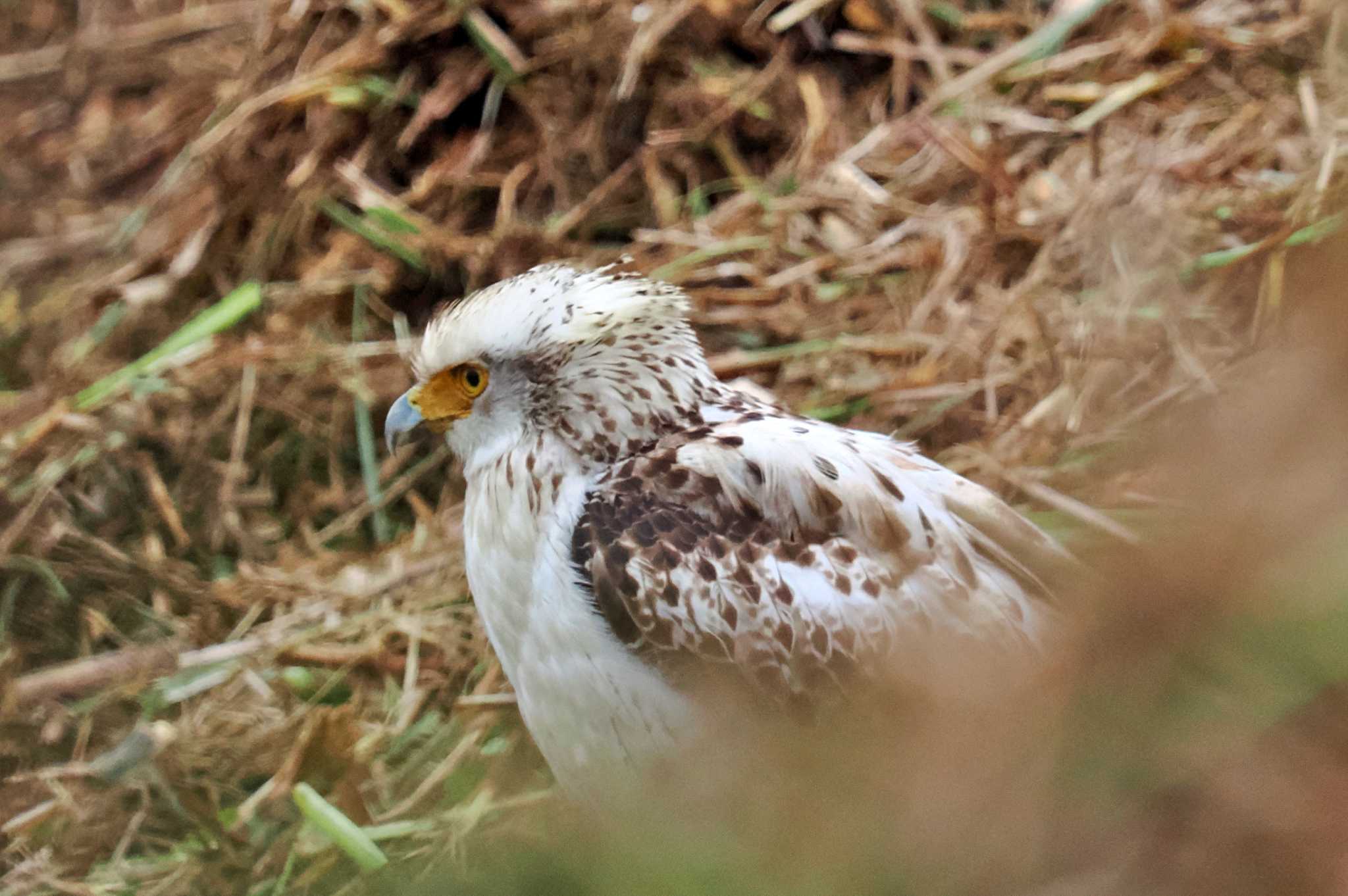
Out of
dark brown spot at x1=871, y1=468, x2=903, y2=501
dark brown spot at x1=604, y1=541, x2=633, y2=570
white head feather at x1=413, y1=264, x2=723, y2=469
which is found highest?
white head feather at x1=413, y1=264, x2=723, y2=469

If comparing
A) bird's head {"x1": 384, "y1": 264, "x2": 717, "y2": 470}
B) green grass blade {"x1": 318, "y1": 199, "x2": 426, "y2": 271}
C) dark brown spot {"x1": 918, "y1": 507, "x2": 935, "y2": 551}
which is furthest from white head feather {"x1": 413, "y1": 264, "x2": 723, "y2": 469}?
green grass blade {"x1": 318, "y1": 199, "x2": 426, "y2": 271}

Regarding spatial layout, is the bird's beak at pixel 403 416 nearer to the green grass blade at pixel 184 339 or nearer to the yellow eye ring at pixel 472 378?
the yellow eye ring at pixel 472 378

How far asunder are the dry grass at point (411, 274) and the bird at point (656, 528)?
0.22 metres

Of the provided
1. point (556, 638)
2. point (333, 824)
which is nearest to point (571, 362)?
point (556, 638)

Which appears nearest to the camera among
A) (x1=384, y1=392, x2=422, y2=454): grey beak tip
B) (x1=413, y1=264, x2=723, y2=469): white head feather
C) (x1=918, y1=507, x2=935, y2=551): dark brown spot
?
(x1=918, y1=507, x2=935, y2=551): dark brown spot

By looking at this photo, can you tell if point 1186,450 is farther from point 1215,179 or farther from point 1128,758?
point 1215,179

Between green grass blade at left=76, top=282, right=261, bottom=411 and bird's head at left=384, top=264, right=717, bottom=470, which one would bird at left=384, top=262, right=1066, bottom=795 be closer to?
bird's head at left=384, top=264, right=717, bottom=470

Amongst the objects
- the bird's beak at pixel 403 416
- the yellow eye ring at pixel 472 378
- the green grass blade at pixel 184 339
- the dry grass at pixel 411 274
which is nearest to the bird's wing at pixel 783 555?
the dry grass at pixel 411 274

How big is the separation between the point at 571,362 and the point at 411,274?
1357mm

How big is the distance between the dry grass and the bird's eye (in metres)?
0.63

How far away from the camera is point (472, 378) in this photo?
193 centimetres

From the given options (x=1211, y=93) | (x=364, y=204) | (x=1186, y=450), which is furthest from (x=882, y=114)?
(x=1186, y=450)

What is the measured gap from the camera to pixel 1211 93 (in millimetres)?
2924

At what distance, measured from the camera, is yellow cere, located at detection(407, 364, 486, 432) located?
193cm
